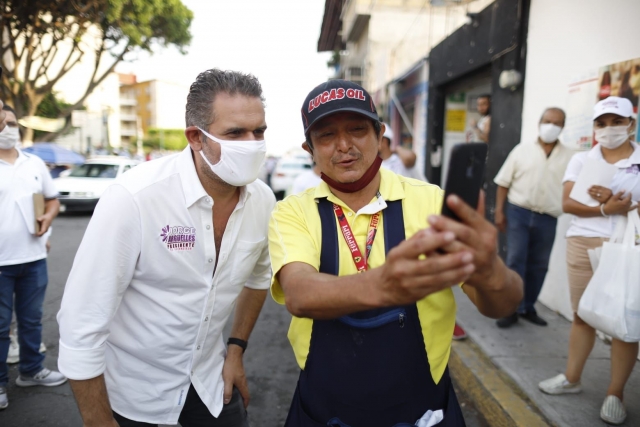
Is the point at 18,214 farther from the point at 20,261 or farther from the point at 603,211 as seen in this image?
the point at 603,211

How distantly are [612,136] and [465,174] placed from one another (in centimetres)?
255

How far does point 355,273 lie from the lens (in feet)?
4.43

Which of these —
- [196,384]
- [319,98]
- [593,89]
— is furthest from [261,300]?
[593,89]

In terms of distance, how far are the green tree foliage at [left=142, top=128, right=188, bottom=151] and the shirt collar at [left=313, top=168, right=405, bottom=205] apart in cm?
7324

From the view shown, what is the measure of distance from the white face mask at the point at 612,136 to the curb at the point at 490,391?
1834 mm

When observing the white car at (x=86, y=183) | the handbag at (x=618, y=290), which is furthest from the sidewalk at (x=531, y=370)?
the white car at (x=86, y=183)

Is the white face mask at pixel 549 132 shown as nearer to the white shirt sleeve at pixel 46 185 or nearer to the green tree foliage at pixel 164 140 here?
the white shirt sleeve at pixel 46 185

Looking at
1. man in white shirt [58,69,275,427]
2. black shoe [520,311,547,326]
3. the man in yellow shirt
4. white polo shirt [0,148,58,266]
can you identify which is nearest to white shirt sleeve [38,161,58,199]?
white polo shirt [0,148,58,266]

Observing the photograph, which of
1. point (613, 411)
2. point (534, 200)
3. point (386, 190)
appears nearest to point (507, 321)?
point (534, 200)

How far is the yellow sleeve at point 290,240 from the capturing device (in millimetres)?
1405

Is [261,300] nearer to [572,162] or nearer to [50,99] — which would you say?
[572,162]

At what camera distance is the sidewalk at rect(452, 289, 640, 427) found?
2.98 meters

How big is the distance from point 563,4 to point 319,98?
15.1 ft

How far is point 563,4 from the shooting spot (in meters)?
4.83
